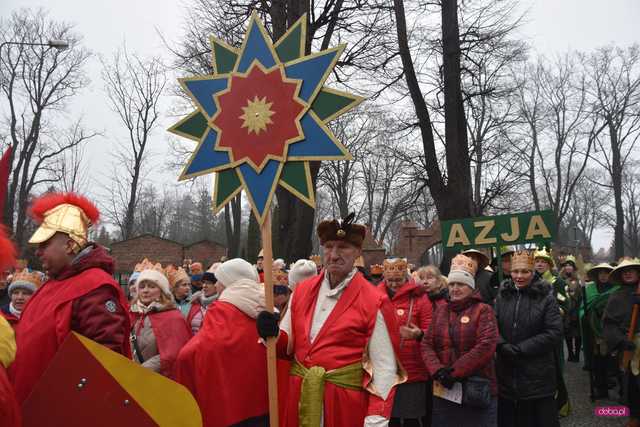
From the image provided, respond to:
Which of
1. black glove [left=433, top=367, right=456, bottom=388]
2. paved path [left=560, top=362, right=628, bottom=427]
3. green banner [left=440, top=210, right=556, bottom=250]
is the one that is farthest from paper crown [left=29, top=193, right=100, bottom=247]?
paved path [left=560, top=362, right=628, bottom=427]

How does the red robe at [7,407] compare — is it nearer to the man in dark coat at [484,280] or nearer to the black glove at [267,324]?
the black glove at [267,324]

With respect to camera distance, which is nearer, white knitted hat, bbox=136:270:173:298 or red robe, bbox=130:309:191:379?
red robe, bbox=130:309:191:379

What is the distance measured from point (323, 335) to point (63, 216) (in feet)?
5.61

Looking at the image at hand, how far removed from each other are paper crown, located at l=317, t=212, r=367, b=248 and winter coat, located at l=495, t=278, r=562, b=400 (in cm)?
241

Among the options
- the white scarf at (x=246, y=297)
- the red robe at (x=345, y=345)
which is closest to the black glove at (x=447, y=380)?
the red robe at (x=345, y=345)

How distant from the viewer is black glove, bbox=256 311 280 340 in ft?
10.7

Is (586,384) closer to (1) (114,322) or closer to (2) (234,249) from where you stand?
(1) (114,322)

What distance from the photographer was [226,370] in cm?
395

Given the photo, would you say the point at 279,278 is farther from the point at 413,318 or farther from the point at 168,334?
the point at 168,334

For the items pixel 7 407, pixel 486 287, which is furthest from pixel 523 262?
pixel 7 407

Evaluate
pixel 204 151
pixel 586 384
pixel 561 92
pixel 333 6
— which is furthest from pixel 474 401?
pixel 561 92

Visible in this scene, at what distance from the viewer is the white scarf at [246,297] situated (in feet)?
13.5

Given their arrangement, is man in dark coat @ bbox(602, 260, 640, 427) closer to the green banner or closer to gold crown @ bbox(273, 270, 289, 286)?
the green banner

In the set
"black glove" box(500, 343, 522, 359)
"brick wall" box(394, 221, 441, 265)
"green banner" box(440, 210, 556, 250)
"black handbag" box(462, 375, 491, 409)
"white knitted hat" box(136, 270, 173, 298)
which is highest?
"brick wall" box(394, 221, 441, 265)
